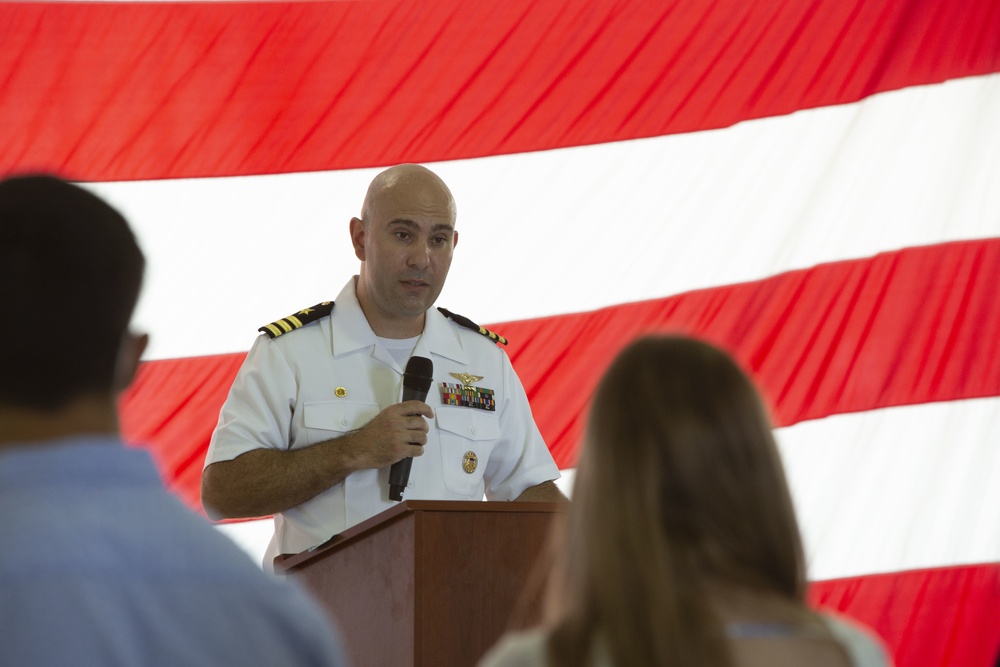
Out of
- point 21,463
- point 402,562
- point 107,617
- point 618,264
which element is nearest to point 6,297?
point 21,463

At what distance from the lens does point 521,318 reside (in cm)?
362

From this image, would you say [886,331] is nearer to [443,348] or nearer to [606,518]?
[443,348]

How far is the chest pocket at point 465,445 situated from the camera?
2805 millimetres

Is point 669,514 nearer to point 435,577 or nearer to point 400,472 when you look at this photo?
point 435,577

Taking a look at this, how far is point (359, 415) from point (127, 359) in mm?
1779

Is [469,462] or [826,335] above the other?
[826,335]

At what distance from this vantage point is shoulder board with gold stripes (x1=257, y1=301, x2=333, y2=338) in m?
2.78

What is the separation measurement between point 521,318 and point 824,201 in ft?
3.25

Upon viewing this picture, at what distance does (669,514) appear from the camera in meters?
1.04

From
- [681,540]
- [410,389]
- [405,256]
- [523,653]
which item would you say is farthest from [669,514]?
[405,256]

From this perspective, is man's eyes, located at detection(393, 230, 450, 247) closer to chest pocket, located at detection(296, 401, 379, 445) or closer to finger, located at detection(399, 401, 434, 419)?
chest pocket, located at detection(296, 401, 379, 445)

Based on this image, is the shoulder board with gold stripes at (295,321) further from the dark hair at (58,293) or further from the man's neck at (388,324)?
the dark hair at (58,293)

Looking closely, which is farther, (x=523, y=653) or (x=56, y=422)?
(x=523, y=653)

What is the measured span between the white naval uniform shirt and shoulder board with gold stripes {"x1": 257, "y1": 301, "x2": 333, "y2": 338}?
16 millimetres
